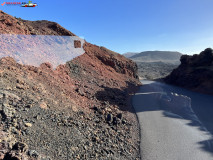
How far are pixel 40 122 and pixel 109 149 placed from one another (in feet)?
9.73

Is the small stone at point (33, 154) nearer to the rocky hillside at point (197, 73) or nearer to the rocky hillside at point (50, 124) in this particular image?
the rocky hillside at point (50, 124)

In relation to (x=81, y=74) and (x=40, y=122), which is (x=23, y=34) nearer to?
(x=81, y=74)

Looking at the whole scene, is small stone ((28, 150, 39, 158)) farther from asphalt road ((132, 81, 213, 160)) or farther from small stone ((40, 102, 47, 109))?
asphalt road ((132, 81, 213, 160))

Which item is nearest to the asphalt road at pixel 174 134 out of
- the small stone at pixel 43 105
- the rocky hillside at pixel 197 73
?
the small stone at pixel 43 105

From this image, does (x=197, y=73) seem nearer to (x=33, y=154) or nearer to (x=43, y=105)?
(x=43, y=105)

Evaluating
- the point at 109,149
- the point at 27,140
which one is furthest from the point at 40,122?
the point at 109,149

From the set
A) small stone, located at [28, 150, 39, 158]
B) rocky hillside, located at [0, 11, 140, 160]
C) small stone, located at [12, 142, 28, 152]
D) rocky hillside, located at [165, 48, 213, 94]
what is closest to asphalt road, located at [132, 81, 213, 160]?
rocky hillside, located at [0, 11, 140, 160]

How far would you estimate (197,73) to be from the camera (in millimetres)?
29844

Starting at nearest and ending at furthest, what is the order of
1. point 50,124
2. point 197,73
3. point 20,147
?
point 20,147 < point 50,124 < point 197,73

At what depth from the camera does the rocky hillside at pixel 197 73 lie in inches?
1027

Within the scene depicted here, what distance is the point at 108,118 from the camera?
311 inches

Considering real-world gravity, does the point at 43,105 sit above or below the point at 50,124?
above

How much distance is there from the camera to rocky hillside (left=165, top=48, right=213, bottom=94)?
85.6 feet

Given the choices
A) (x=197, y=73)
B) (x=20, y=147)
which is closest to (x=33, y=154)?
(x=20, y=147)
